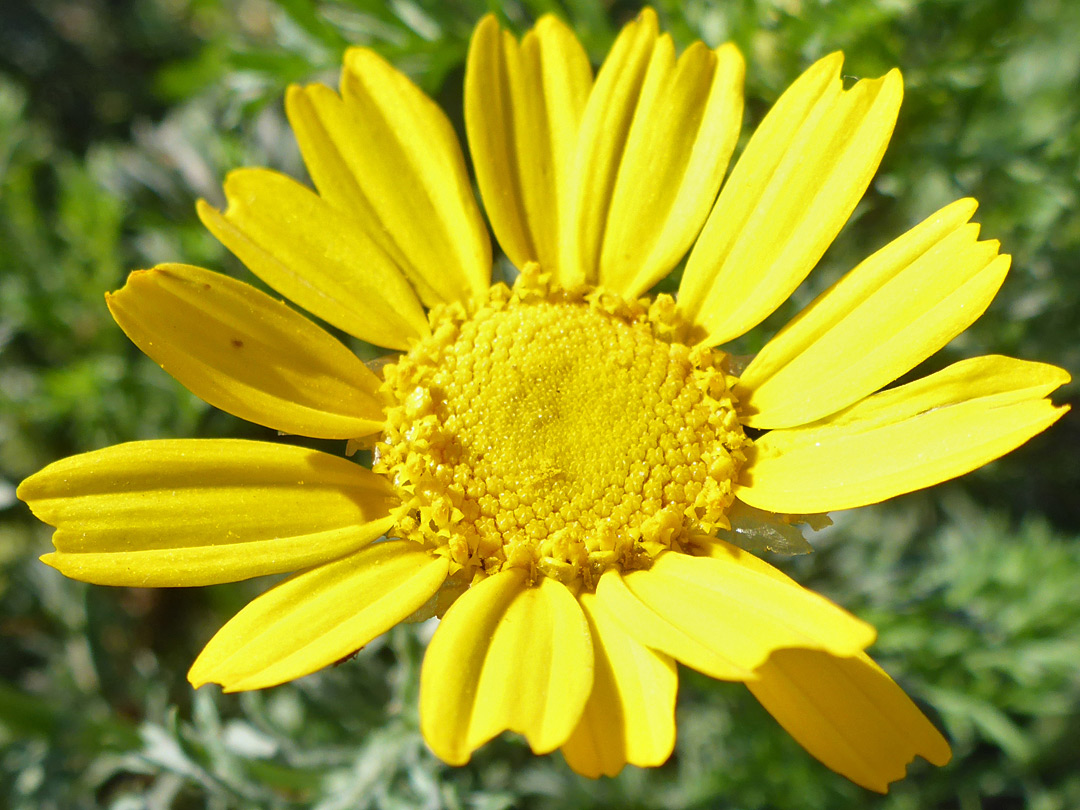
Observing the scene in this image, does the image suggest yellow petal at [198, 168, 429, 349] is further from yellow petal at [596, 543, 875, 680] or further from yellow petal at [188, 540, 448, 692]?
yellow petal at [596, 543, 875, 680]

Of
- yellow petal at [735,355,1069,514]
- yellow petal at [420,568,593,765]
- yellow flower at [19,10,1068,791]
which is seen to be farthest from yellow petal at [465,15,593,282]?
yellow petal at [420,568,593,765]

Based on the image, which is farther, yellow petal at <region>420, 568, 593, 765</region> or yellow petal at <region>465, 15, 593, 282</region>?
yellow petal at <region>465, 15, 593, 282</region>

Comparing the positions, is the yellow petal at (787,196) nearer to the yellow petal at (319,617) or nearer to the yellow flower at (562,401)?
the yellow flower at (562,401)

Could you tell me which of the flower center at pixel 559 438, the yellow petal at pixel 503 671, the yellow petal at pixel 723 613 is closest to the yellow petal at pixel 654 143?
the flower center at pixel 559 438

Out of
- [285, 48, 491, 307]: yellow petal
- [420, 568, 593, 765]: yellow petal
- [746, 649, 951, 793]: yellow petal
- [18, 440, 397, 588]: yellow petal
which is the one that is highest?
[285, 48, 491, 307]: yellow petal

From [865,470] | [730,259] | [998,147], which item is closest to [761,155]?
[730,259]
